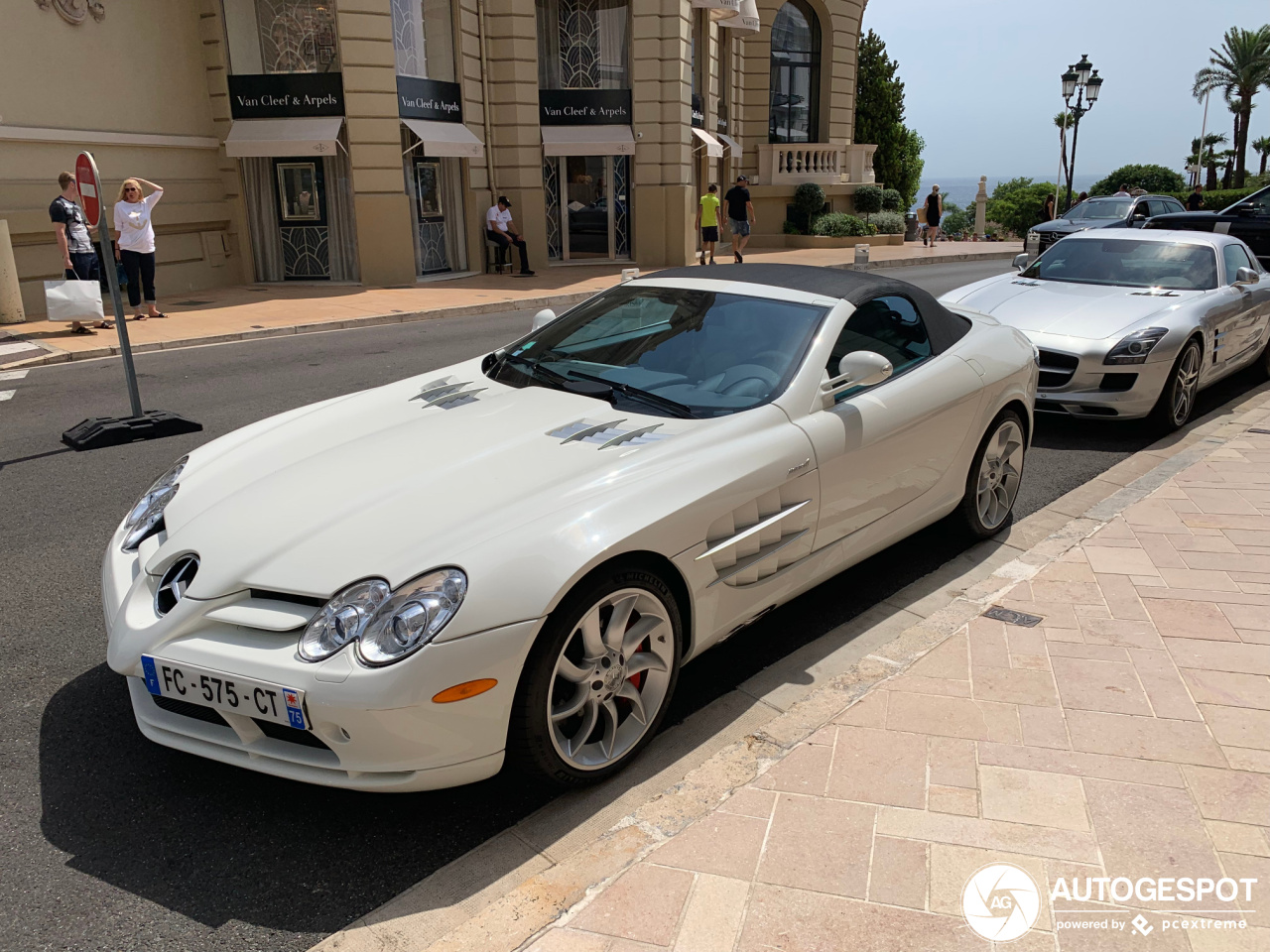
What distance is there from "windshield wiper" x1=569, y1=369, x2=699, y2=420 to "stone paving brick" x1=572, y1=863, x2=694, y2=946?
1.70m

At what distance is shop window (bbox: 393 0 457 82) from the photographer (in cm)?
1909

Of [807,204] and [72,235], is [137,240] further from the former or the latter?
[807,204]

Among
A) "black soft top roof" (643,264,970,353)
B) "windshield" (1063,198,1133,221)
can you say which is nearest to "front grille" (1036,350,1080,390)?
"black soft top roof" (643,264,970,353)

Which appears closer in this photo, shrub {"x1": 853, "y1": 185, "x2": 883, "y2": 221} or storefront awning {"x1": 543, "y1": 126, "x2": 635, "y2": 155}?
storefront awning {"x1": 543, "y1": 126, "x2": 635, "y2": 155}

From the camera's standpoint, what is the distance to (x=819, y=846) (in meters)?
2.78

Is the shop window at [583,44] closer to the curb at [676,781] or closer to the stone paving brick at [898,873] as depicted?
the curb at [676,781]

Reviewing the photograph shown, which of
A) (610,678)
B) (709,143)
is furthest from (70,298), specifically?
(709,143)

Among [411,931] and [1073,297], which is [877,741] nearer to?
[411,931]

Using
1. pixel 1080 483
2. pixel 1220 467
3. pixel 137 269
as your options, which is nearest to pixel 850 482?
pixel 1080 483

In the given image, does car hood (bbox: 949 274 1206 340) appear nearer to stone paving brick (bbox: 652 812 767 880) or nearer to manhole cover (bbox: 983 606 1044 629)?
manhole cover (bbox: 983 606 1044 629)

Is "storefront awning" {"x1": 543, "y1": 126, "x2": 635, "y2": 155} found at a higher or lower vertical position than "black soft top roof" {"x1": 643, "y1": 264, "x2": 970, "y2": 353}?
higher

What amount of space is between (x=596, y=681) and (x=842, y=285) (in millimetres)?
2330

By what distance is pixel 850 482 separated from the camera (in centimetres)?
404

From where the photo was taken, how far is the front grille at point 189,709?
9.63 ft
